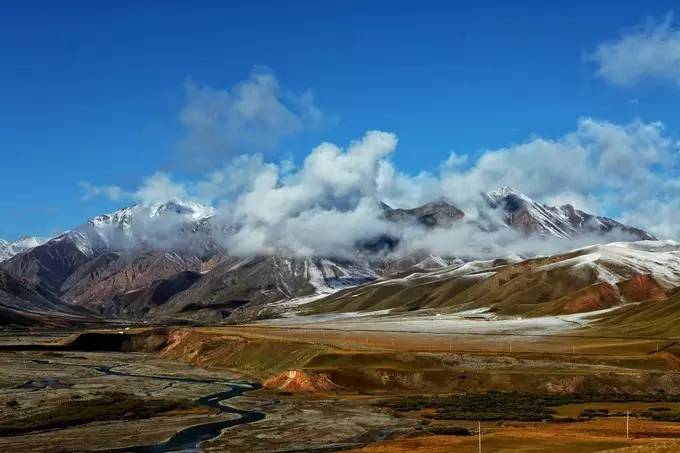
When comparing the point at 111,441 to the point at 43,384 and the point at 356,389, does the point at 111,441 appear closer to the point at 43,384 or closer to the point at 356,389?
the point at 356,389

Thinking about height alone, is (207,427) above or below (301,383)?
below

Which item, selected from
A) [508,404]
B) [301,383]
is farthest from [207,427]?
[508,404]

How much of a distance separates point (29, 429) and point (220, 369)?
81331 mm

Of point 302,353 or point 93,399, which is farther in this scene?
point 302,353

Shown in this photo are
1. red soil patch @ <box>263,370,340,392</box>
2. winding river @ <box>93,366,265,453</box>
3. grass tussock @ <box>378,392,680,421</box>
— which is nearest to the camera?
winding river @ <box>93,366,265,453</box>

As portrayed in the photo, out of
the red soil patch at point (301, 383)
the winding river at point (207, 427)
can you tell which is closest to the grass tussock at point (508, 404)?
the red soil patch at point (301, 383)

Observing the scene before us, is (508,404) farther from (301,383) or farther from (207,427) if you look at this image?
(207,427)

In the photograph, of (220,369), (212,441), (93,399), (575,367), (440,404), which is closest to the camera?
(212,441)

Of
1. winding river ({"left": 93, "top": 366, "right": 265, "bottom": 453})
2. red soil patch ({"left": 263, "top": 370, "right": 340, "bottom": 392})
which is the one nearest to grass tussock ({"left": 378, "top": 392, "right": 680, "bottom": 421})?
red soil patch ({"left": 263, "top": 370, "right": 340, "bottom": 392})

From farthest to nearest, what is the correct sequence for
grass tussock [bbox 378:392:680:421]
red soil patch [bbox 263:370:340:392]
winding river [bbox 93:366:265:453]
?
red soil patch [bbox 263:370:340:392] < grass tussock [bbox 378:392:680:421] < winding river [bbox 93:366:265:453]

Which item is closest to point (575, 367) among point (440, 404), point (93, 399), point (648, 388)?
point (648, 388)

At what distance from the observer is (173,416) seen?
9512 centimetres

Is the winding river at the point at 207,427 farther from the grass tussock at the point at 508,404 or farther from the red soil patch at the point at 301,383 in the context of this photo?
the grass tussock at the point at 508,404

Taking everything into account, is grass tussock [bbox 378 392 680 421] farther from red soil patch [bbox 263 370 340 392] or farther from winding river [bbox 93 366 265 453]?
winding river [bbox 93 366 265 453]
